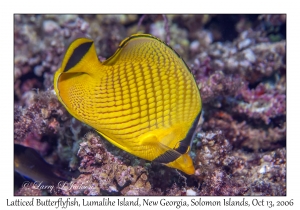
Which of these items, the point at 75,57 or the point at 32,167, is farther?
the point at 32,167

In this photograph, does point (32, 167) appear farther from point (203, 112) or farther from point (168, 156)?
point (203, 112)

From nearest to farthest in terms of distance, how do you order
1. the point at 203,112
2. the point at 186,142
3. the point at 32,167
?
1. the point at 186,142
2. the point at 32,167
3. the point at 203,112

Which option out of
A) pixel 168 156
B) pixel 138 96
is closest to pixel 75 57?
pixel 138 96

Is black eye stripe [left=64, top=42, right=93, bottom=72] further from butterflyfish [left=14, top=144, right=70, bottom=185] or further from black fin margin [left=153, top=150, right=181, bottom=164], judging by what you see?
butterflyfish [left=14, top=144, right=70, bottom=185]

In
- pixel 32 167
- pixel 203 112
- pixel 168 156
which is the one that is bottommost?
pixel 32 167

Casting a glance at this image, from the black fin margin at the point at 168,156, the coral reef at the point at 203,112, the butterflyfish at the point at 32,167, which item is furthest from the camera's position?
the butterflyfish at the point at 32,167

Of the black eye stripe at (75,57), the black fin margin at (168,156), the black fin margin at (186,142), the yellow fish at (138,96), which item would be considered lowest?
the black fin margin at (168,156)

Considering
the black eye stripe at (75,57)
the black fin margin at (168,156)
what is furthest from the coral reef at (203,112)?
the black eye stripe at (75,57)

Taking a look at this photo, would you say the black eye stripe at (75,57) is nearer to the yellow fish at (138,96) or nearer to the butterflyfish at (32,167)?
the yellow fish at (138,96)
